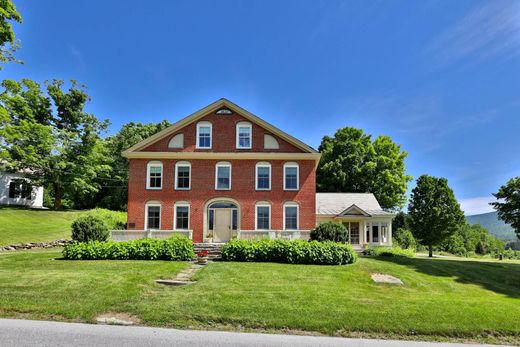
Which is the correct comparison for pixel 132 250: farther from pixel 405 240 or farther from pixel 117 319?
pixel 405 240

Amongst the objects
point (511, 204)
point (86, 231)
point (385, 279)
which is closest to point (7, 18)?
point (86, 231)

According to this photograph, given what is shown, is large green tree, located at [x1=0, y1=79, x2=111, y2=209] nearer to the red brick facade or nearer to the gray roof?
the red brick facade

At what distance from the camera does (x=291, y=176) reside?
2361 centimetres

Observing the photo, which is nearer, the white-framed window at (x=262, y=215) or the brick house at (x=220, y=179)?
the brick house at (x=220, y=179)

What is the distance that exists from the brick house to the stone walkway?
305 inches

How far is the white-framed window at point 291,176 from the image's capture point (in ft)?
77.0

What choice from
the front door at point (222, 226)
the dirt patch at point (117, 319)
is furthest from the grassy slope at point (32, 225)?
the dirt patch at point (117, 319)

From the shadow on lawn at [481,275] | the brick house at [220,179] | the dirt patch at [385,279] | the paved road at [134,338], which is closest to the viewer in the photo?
the paved road at [134,338]

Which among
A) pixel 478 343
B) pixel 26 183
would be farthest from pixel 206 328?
pixel 26 183

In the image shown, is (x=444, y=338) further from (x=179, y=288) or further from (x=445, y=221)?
(x=445, y=221)

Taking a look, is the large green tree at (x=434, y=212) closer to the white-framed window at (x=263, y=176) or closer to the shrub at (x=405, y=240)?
the shrub at (x=405, y=240)

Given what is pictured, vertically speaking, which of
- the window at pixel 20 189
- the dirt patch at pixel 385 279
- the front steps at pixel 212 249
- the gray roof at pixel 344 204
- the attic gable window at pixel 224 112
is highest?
the attic gable window at pixel 224 112

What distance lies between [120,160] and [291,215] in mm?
31180

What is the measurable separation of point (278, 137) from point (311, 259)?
10.7 metres
